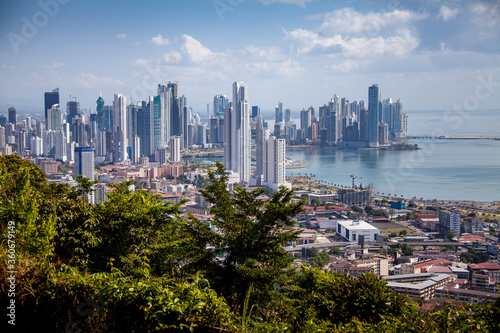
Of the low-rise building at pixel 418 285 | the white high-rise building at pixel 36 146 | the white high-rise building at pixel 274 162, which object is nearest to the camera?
the low-rise building at pixel 418 285

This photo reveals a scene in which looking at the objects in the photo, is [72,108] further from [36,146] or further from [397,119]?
Result: [397,119]

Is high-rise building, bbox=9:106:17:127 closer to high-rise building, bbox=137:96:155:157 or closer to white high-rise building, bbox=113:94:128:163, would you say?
white high-rise building, bbox=113:94:128:163

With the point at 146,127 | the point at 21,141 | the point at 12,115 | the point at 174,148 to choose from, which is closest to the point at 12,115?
the point at 12,115

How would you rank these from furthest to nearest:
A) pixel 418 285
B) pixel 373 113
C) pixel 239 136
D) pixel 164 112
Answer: pixel 164 112 → pixel 373 113 → pixel 239 136 → pixel 418 285

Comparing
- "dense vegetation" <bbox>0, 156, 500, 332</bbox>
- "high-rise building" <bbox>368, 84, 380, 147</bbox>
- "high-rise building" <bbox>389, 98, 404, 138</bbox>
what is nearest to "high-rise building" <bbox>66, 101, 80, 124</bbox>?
"high-rise building" <bbox>368, 84, 380, 147</bbox>

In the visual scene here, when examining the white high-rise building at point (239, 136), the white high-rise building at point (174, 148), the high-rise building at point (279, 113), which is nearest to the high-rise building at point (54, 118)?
the white high-rise building at point (174, 148)

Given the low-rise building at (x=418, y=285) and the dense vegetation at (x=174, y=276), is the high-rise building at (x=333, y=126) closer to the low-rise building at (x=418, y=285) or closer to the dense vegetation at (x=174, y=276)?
the low-rise building at (x=418, y=285)
